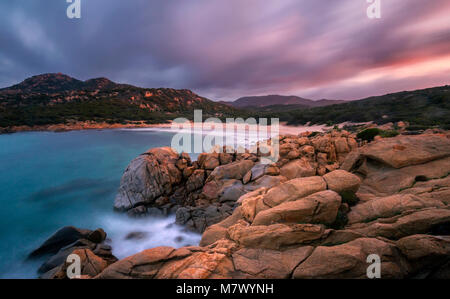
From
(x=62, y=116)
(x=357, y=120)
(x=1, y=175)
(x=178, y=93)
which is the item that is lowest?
(x=1, y=175)

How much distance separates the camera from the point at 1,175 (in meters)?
21.5

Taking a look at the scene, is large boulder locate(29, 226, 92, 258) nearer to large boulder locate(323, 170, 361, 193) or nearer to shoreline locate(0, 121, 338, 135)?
large boulder locate(323, 170, 361, 193)

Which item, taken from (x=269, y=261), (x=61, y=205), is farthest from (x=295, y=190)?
(x=61, y=205)

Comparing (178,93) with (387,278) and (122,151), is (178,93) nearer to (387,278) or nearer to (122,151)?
(122,151)

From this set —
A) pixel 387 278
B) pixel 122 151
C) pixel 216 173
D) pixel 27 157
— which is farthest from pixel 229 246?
pixel 27 157

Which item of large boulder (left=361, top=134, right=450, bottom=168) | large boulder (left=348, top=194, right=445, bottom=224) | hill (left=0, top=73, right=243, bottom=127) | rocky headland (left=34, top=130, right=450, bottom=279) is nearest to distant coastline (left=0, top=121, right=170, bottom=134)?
hill (left=0, top=73, right=243, bottom=127)

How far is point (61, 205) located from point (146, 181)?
26.4 feet

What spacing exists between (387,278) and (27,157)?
4381 cm

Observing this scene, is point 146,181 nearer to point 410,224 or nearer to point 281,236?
point 281,236

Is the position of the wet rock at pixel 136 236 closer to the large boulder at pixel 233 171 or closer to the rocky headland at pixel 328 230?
the rocky headland at pixel 328 230

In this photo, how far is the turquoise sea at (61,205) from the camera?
9.54m

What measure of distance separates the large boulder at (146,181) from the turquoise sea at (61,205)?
121 centimetres

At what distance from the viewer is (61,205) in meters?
14.2

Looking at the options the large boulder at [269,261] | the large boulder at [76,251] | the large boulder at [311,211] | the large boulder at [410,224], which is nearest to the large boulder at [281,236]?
the large boulder at [269,261]
